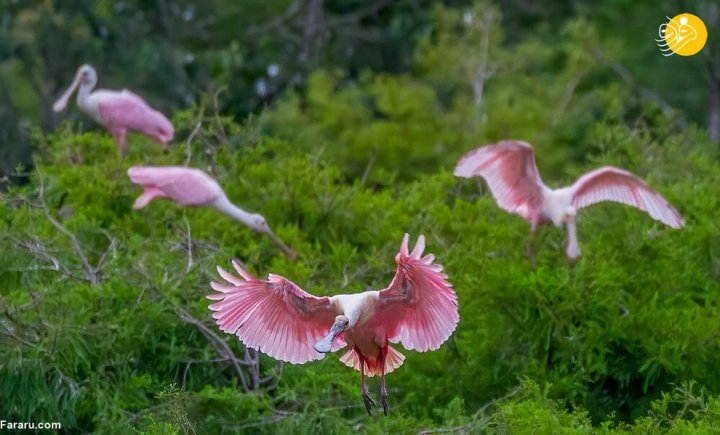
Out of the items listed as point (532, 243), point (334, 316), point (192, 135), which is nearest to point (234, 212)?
point (192, 135)

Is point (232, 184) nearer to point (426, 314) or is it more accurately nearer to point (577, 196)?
point (577, 196)

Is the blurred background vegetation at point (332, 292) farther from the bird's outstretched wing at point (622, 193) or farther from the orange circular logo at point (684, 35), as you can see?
the orange circular logo at point (684, 35)

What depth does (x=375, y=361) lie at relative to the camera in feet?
29.8

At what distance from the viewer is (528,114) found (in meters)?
19.6

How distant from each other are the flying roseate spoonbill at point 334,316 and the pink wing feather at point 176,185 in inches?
101

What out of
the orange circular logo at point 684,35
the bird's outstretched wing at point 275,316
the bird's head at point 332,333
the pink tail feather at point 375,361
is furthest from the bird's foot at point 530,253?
the orange circular logo at point 684,35

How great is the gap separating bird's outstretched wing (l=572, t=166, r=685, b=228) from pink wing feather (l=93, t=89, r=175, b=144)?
3.36m

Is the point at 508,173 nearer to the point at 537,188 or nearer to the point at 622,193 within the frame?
the point at 537,188

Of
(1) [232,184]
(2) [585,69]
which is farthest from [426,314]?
(2) [585,69]

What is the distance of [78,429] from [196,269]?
1.02 meters

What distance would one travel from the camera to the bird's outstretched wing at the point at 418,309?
854 centimetres

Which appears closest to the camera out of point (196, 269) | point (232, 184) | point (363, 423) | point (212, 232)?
point (363, 423)

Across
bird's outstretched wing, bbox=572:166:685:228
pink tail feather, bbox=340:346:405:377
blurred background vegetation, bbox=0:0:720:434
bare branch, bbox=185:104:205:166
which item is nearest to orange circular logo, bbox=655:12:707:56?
blurred background vegetation, bbox=0:0:720:434

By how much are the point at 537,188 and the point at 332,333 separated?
2882mm
